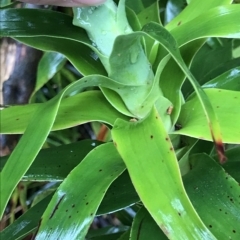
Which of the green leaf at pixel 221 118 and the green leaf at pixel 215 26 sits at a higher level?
the green leaf at pixel 215 26

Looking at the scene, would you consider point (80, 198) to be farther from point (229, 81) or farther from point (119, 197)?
point (229, 81)

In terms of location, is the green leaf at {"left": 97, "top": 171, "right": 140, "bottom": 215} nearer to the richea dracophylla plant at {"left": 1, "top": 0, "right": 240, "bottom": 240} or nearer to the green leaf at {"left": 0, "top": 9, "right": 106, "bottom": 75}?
the richea dracophylla plant at {"left": 1, "top": 0, "right": 240, "bottom": 240}

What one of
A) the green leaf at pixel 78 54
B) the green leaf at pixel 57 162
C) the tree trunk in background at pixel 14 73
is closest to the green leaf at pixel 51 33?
the green leaf at pixel 78 54

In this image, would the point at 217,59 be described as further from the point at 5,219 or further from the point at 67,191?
the point at 5,219

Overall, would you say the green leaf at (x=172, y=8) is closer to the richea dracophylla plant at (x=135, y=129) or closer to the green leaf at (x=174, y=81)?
the richea dracophylla plant at (x=135, y=129)

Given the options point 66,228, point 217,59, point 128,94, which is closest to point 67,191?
point 66,228

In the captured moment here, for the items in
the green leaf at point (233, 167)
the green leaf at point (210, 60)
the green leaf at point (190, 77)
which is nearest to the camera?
the green leaf at point (190, 77)

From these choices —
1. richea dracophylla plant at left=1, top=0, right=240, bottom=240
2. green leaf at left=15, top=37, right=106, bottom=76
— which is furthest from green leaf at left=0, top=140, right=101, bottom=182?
green leaf at left=15, top=37, right=106, bottom=76
